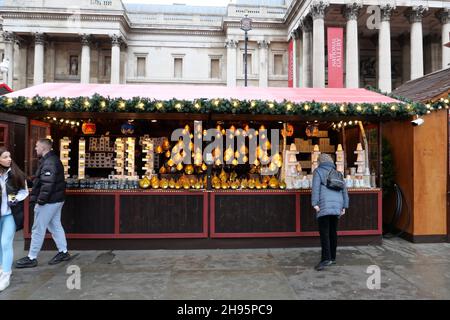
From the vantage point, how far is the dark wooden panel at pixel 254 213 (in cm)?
748

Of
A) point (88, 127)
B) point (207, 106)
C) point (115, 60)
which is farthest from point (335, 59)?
point (115, 60)

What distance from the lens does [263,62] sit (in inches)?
1698

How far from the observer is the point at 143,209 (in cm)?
742

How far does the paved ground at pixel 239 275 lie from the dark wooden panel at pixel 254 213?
501 mm

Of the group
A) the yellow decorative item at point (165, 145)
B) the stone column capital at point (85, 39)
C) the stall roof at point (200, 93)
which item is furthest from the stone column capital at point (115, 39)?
the stall roof at point (200, 93)

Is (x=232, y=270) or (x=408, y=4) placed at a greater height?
(x=408, y=4)

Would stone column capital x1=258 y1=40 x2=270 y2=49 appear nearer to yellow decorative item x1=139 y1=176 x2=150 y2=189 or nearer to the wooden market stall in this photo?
the wooden market stall

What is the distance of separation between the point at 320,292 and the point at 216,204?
3130mm

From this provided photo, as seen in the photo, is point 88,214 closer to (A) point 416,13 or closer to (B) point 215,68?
(A) point 416,13

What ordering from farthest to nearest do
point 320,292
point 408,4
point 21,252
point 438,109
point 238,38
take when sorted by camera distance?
point 238,38, point 408,4, point 438,109, point 21,252, point 320,292

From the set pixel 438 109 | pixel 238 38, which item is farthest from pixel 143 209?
pixel 238 38

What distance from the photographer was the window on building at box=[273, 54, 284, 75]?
1746 inches

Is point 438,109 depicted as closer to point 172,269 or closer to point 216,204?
point 216,204

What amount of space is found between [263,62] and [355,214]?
37993mm
